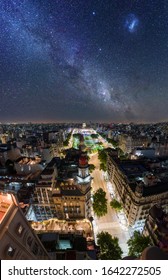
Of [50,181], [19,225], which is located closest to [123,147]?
[50,181]

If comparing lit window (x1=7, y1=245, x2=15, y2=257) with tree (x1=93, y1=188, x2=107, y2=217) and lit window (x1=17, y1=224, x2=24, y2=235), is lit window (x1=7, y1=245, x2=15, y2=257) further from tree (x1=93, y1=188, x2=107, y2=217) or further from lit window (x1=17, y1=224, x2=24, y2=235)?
tree (x1=93, y1=188, x2=107, y2=217)

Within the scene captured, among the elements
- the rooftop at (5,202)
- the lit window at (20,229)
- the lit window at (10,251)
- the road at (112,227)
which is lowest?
the road at (112,227)

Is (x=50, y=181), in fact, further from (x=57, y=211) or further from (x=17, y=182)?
(x=17, y=182)

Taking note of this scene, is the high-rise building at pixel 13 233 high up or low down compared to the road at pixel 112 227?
up

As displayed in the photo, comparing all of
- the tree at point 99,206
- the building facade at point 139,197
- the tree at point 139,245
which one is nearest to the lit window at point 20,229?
the tree at point 139,245

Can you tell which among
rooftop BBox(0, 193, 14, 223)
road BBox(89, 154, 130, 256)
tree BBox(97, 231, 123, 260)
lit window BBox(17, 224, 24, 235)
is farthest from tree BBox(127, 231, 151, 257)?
rooftop BBox(0, 193, 14, 223)

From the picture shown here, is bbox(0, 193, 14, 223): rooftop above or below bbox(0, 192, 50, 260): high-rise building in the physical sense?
above

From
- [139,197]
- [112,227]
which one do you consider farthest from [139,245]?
[112,227]

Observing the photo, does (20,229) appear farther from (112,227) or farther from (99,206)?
(112,227)

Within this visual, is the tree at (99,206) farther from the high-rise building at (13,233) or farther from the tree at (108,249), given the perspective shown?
the high-rise building at (13,233)

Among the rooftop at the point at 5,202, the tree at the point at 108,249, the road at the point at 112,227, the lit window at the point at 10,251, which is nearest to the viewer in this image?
the lit window at the point at 10,251

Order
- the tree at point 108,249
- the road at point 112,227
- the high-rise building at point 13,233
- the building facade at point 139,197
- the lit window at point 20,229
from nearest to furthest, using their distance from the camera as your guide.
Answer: the high-rise building at point 13,233, the lit window at point 20,229, the tree at point 108,249, the road at point 112,227, the building facade at point 139,197
